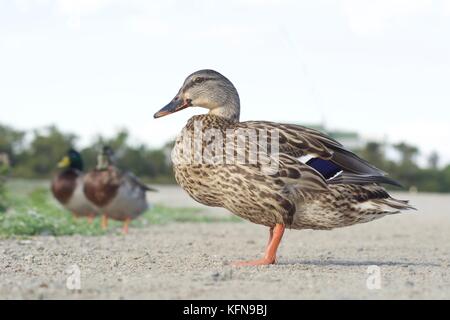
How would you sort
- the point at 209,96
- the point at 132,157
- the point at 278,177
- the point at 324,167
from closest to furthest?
the point at 278,177 → the point at 324,167 → the point at 209,96 → the point at 132,157

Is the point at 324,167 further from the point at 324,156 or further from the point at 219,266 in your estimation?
the point at 219,266

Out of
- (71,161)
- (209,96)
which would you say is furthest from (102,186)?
(209,96)

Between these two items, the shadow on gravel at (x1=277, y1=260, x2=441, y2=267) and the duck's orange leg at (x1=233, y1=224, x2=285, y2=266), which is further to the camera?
the shadow on gravel at (x1=277, y1=260, x2=441, y2=267)

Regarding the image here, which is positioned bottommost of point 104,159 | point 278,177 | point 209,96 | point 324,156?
point 278,177

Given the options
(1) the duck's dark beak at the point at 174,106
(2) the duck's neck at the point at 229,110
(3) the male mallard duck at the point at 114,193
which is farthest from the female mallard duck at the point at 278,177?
(3) the male mallard duck at the point at 114,193

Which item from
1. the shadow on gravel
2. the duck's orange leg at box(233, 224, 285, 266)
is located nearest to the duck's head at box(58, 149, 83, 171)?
the shadow on gravel

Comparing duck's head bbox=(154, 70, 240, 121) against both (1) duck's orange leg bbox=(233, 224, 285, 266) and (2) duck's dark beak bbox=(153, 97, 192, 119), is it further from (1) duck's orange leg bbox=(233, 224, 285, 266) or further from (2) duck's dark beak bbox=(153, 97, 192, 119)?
(1) duck's orange leg bbox=(233, 224, 285, 266)

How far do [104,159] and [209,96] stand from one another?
22.3ft

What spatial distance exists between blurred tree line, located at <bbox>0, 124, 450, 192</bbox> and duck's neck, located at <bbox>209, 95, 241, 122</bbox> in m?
24.2

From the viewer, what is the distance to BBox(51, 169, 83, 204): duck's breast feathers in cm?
1452

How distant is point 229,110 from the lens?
714 centimetres

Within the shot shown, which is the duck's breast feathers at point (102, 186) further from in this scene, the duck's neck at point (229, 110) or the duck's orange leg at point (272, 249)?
the duck's orange leg at point (272, 249)
